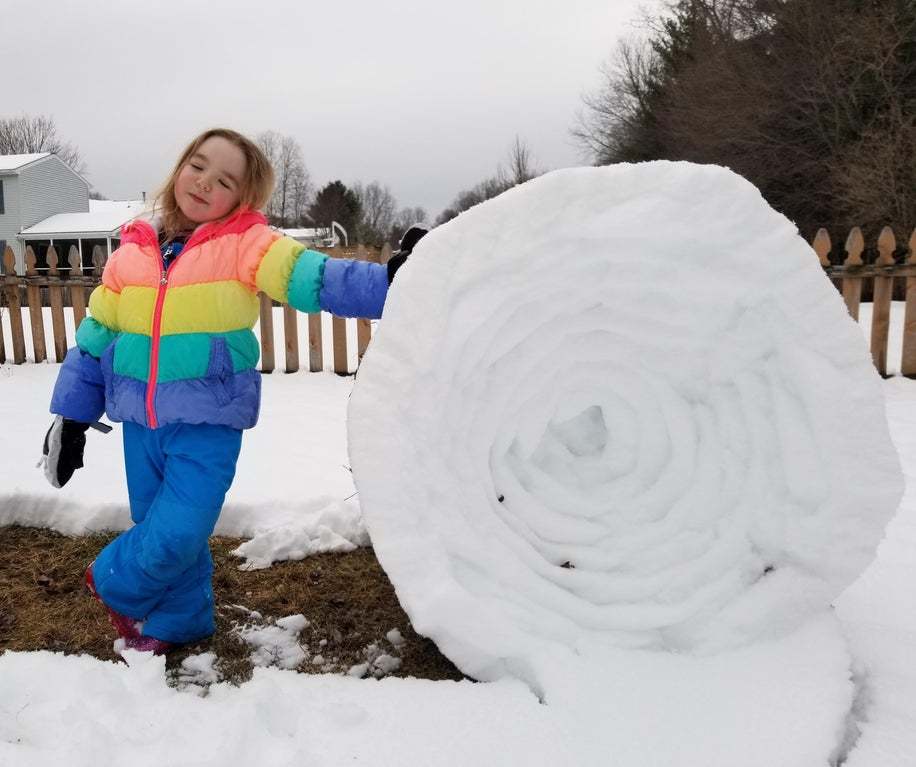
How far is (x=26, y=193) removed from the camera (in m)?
30.9

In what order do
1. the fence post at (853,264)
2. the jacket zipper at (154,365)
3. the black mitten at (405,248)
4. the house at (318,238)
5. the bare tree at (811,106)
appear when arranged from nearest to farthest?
the black mitten at (405,248) → the jacket zipper at (154,365) → the fence post at (853,264) → the bare tree at (811,106) → the house at (318,238)

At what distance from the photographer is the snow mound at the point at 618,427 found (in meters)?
1.78

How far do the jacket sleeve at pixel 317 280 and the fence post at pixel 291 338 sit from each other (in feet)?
13.9

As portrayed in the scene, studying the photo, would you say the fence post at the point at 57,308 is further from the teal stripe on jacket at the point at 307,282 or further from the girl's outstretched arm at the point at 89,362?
the teal stripe on jacket at the point at 307,282

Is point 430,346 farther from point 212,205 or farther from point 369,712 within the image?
point 212,205

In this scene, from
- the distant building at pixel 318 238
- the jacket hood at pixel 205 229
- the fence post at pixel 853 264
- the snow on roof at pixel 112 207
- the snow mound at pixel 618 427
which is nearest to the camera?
the snow mound at pixel 618 427

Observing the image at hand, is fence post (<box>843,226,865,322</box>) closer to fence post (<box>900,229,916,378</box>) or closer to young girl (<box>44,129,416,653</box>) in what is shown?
fence post (<box>900,229,916,378</box>)

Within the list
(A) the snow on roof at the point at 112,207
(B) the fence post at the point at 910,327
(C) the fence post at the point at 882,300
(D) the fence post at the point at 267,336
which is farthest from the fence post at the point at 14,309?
(A) the snow on roof at the point at 112,207

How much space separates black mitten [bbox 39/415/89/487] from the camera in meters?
2.36

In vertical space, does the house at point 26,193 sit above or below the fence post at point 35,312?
above

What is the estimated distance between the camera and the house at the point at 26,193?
3056cm

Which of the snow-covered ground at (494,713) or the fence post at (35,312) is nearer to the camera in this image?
the snow-covered ground at (494,713)

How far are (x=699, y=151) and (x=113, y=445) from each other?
19.6 metres

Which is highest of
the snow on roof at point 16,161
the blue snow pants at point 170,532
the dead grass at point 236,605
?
the snow on roof at point 16,161
